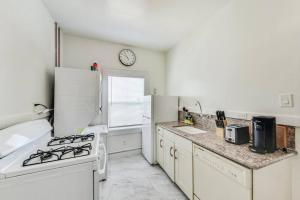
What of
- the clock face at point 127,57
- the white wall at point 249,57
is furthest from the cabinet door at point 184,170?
the clock face at point 127,57

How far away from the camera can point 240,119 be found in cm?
168

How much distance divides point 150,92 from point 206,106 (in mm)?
1536

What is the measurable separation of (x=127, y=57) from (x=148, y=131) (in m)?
1.72

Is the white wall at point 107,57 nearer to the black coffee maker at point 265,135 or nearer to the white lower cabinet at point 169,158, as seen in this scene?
the white lower cabinet at point 169,158

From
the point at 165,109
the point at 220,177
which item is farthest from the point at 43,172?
the point at 165,109

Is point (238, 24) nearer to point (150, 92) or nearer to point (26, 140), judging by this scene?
point (150, 92)

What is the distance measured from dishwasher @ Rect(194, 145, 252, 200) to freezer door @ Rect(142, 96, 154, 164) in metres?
1.22

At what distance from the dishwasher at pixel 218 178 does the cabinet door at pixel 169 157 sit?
55 cm

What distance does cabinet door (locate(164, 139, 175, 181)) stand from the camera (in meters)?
2.14

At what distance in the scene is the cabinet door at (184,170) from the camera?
1.70 m

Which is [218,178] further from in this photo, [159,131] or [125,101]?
[125,101]

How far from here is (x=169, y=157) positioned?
222cm

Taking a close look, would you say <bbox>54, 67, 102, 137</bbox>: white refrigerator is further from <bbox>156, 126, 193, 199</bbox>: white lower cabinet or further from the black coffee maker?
the black coffee maker

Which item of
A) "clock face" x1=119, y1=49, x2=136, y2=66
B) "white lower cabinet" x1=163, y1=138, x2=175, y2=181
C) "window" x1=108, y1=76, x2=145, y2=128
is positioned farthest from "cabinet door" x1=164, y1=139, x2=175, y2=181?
"clock face" x1=119, y1=49, x2=136, y2=66
